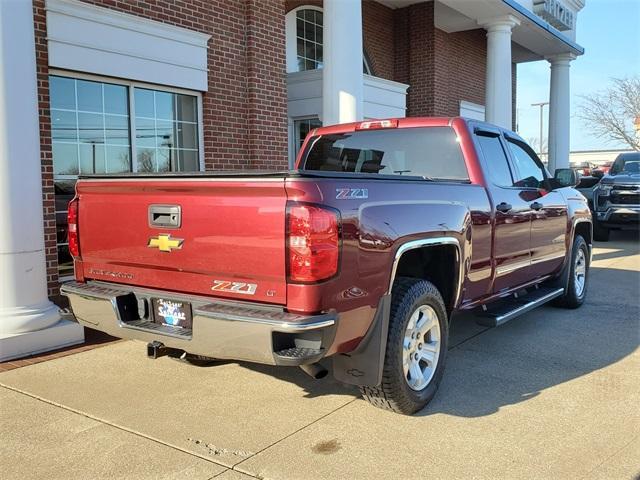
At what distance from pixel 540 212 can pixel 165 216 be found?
3.71 metres

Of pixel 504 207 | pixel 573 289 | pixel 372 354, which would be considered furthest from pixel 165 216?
pixel 573 289

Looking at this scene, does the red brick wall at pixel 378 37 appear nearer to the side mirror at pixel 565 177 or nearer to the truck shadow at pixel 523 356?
the side mirror at pixel 565 177

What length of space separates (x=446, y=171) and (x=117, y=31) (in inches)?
168

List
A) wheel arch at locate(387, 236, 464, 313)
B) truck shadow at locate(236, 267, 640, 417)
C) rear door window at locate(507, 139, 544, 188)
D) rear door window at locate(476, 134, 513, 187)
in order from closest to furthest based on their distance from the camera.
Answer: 1. wheel arch at locate(387, 236, 464, 313)
2. truck shadow at locate(236, 267, 640, 417)
3. rear door window at locate(476, 134, 513, 187)
4. rear door window at locate(507, 139, 544, 188)

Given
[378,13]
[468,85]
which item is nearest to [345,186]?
[378,13]

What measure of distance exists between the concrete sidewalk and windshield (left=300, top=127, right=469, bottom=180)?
161 cm

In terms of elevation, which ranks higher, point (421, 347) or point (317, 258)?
point (317, 258)

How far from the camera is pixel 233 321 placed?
319 cm

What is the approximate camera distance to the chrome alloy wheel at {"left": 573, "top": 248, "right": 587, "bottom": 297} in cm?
701

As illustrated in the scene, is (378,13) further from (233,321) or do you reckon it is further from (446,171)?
(233,321)

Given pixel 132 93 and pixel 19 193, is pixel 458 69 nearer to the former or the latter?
pixel 132 93

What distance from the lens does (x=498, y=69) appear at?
13.0m

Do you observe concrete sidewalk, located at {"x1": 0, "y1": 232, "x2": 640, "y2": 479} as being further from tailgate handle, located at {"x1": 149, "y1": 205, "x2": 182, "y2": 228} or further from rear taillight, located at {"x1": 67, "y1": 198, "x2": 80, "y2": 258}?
tailgate handle, located at {"x1": 149, "y1": 205, "x2": 182, "y2": 228}

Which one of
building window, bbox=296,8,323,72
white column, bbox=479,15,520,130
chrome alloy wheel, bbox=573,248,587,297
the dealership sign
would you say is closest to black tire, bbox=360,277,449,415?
chrome alloy wheel, bbox=573,248,587,297
